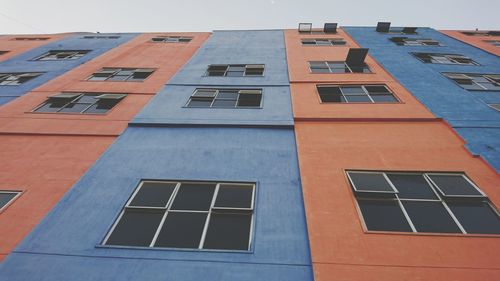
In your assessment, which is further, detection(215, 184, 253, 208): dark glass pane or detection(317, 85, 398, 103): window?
detection(317, 85, 398, 103): window

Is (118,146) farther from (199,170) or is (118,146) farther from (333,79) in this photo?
(333,79)

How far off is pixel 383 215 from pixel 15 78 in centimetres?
1996

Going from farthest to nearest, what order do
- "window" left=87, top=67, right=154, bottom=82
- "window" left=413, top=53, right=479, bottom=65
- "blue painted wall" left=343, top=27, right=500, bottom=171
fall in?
"window" left=413, top=53, right=479, bottom=65
"window" left=87, top=67, right=154, bottom=82
"blue painted wall" left=343, top=27, right=500, bottom=171

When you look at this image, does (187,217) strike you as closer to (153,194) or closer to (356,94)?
(153,194)

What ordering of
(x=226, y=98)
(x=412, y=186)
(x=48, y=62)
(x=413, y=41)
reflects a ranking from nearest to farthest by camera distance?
(x=412, y=186)
(x=226, y=98)
(x=48, y=62)
(x=413, y=41)

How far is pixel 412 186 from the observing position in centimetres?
720

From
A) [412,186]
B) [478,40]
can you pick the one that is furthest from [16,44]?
[478,40]

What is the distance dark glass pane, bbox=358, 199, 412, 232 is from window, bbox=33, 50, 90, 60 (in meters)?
20.2

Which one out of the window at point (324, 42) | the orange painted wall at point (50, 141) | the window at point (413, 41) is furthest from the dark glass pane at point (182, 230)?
the window at point (413, 41)

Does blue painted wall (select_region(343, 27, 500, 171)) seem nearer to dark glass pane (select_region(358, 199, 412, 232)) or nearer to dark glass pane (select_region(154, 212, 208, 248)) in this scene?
dark glass pane (select_region(358, 199, 412, 232))

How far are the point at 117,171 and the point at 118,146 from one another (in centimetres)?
142

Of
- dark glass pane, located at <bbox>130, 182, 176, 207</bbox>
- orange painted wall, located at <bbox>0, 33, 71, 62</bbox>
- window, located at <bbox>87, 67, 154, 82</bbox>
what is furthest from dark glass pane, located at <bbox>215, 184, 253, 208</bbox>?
orange painted wall, located at <bbox>0, 33, 71, 62</bbox>

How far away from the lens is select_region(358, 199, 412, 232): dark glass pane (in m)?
6.07

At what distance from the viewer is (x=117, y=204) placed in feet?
22.6
